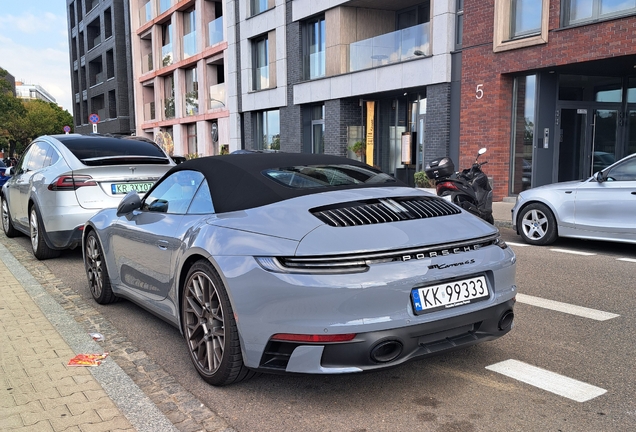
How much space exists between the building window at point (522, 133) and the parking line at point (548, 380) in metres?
12.1

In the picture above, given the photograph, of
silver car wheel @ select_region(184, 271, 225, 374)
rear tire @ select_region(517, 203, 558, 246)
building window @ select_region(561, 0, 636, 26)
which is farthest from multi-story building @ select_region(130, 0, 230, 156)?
silver car wheel @ select_region(184, 271, 225, 374)

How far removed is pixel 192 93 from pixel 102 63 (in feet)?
66.0

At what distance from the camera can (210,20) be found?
30094 millimetres

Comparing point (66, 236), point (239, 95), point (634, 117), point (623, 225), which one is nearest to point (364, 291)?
point (66, 236)

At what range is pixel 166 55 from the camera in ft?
115

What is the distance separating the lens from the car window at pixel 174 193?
4094mm

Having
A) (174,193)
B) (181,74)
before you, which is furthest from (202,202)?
(181,74)

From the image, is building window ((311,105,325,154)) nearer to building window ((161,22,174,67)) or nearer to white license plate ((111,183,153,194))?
white license plate ((111,183,153,194))

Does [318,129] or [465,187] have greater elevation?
[318,129]

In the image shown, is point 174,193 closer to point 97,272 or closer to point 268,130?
point 97,272

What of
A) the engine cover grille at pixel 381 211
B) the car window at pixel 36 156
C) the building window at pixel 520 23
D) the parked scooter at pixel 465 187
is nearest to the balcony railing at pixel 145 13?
the building window at pixel 520 23

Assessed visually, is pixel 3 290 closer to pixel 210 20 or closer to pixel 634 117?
pixel 634 117

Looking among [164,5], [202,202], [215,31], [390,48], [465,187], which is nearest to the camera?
[202,202]

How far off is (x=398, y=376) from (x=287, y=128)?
20.5 metres
